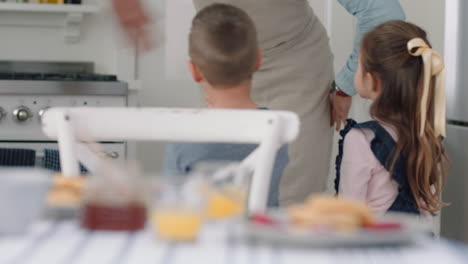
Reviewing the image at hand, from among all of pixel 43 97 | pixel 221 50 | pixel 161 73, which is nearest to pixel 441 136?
pixel 221 50

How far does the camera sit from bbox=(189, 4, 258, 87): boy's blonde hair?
173cm

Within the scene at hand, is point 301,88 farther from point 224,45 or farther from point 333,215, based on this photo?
point 333,215

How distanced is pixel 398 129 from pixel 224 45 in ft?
1.63

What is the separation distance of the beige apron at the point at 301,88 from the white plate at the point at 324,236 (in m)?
1.50

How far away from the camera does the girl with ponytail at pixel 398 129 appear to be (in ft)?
6.39

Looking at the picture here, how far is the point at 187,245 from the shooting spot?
0.85 meters

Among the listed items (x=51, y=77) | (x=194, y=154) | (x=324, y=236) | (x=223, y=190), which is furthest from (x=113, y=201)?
(x=51, y=77)

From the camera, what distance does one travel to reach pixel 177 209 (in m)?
0.86

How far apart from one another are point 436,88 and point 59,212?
4.10 ft

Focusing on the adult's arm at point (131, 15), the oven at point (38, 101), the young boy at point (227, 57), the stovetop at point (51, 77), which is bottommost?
the oven at point (38, 101)

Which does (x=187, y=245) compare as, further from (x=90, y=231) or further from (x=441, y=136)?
(x=441, y=136)

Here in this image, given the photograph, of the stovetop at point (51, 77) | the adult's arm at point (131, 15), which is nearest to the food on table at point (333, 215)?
the adult's arm at point (131, 15)

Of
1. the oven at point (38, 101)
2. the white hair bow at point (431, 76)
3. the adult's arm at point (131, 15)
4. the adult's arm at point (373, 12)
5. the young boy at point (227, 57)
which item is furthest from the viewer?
the oven at point (38, 101)

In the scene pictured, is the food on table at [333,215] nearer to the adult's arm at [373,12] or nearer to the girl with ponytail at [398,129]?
the girl with ponytail at [398,129]
